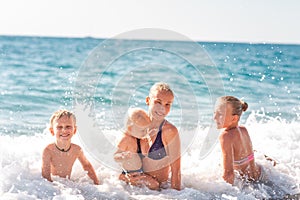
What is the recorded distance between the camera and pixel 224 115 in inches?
195

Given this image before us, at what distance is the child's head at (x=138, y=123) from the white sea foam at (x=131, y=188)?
552 millimetres

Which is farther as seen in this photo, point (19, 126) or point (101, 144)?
point (19, 126)

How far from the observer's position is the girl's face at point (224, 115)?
16.3 feet

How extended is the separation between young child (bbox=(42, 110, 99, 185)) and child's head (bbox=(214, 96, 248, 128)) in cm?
154

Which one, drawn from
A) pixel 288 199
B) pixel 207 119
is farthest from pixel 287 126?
pixel 288 199

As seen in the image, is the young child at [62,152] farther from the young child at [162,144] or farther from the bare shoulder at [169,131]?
the bare shoulder at [169,131]

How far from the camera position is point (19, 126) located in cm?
796

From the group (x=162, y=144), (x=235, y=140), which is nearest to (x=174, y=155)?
(x=162, y=144)

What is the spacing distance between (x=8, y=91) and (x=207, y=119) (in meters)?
6.15

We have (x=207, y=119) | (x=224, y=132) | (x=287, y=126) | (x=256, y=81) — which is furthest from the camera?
(x=256, y=81)

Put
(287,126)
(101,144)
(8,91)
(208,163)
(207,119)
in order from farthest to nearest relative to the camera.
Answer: (8,91) < (207,119) < (287,126) < (101,144) < (208,163)

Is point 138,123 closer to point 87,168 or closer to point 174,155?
point 174,155

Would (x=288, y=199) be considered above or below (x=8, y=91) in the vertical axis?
below

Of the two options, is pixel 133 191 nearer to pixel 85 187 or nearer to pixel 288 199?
pixel 85 187
